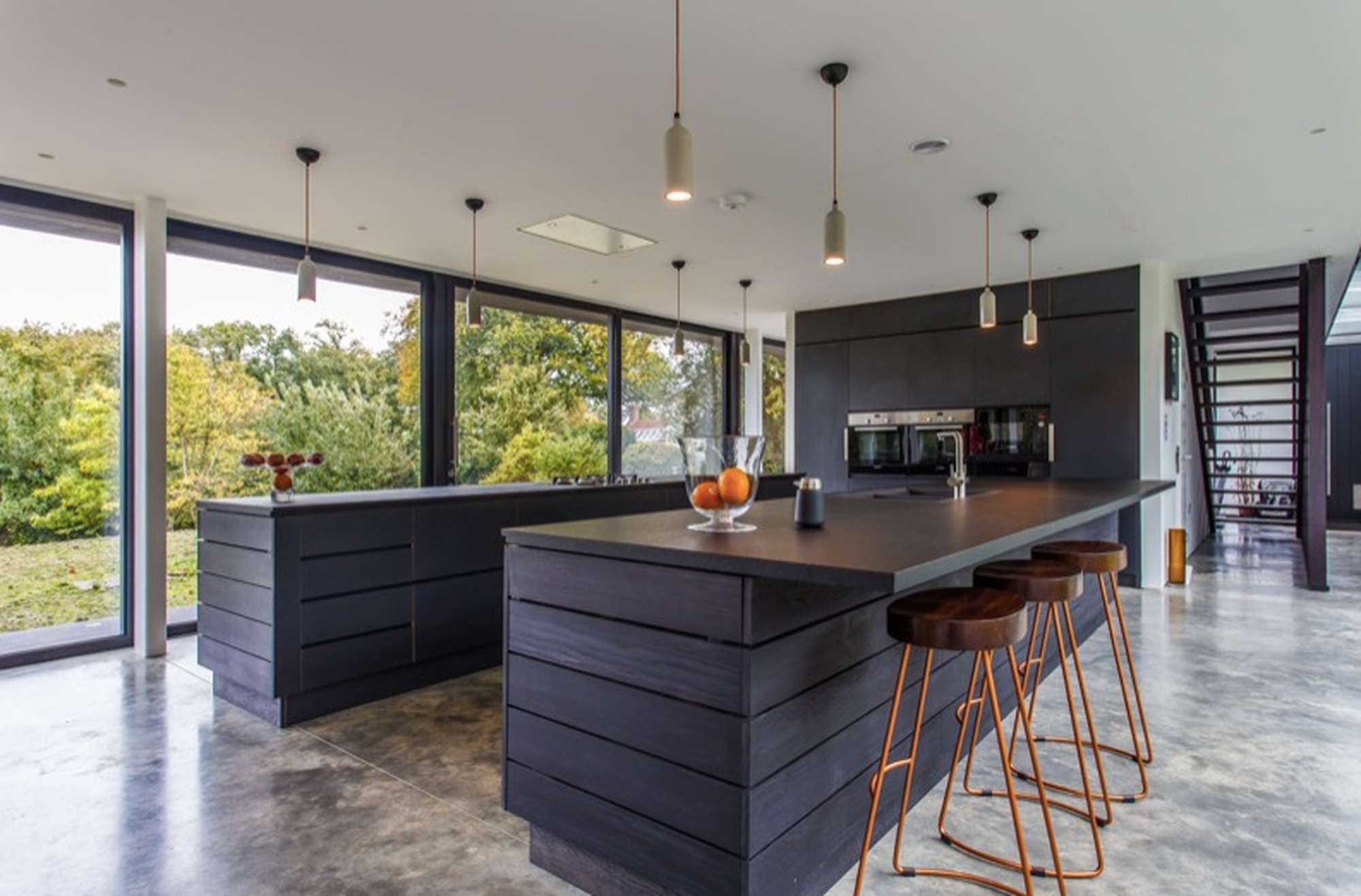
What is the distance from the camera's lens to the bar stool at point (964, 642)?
177cm

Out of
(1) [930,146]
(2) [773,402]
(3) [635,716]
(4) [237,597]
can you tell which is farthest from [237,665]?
(2) [773,402]

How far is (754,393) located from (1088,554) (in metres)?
6.57

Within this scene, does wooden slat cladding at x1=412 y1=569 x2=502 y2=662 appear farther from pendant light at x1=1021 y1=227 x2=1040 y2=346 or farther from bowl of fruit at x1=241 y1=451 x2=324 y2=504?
pendant light at x1=1021 y1=227 x2=1040 y2=346

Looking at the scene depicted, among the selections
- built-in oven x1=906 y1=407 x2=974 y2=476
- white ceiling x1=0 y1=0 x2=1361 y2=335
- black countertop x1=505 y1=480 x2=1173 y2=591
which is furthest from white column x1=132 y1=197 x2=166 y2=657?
built-in oven x1=906 y1=407 x2=974 y2=476

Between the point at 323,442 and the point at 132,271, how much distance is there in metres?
1.50

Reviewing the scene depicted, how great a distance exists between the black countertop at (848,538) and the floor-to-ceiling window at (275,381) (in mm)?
3064

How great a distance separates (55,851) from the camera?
2164 millimetres

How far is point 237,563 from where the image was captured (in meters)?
3.31

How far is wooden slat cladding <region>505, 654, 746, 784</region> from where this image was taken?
169cm

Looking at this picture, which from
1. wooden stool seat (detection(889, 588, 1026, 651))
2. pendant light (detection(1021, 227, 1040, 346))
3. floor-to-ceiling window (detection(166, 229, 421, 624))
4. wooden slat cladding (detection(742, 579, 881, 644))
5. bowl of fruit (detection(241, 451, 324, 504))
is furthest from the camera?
floor-to-ceiling window (detection(166, 229, 421, 624))

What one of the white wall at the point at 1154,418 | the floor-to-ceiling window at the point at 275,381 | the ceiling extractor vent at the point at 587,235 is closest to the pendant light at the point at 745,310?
the ceiling extractor vent at the point at 587,235

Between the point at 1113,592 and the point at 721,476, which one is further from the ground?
the point at 721,476

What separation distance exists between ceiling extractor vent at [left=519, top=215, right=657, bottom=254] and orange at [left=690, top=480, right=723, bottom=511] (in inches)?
117

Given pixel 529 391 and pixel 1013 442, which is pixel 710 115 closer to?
pixel 529 391
